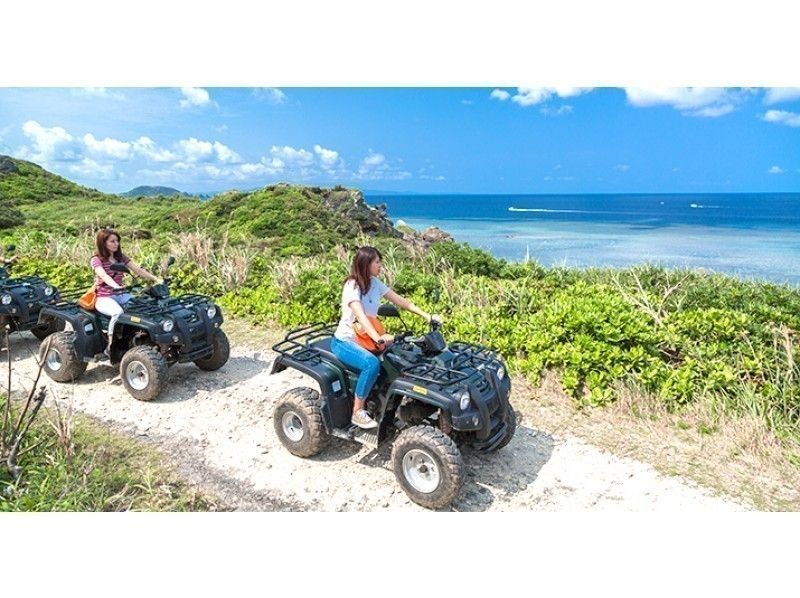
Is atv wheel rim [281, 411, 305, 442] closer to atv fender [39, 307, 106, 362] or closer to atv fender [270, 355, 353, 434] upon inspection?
atv fender [270, 355, 353, 434]

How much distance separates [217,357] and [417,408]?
310cm

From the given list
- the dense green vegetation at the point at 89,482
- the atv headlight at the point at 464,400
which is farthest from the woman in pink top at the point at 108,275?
the atv headlight at the point at 464,400

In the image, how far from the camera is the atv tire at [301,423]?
176 inches

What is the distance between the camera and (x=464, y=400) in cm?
386

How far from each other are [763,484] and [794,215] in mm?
55069

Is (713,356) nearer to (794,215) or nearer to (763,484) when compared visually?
(763,484)

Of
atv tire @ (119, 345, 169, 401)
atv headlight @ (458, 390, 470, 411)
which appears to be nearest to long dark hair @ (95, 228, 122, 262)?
atv tire @ (119, 345, 169, 401)

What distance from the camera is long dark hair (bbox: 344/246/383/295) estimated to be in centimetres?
425

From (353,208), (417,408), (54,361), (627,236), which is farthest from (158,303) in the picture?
(627,236)

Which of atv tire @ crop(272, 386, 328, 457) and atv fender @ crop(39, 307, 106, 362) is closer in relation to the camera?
atv tire @ crop(272, 386, 328, 457)

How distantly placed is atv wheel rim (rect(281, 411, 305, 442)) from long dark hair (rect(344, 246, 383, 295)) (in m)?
1.18

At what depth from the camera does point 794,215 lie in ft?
163

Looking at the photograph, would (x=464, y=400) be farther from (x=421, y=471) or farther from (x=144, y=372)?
(x=144, y=372)

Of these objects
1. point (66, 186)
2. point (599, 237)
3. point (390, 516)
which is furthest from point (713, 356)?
point (599, 237)
